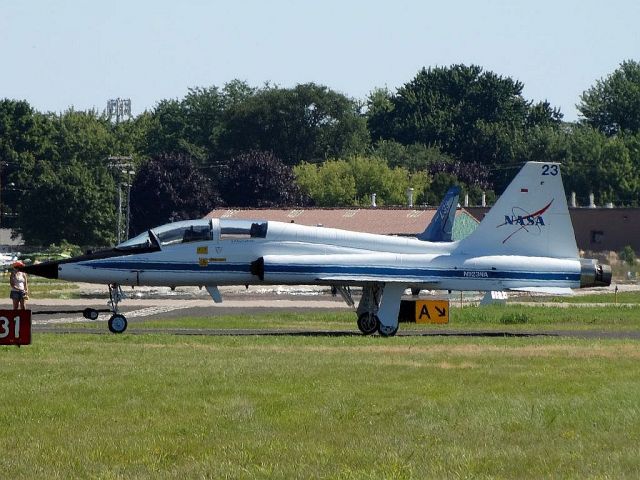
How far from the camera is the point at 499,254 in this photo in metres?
33.4

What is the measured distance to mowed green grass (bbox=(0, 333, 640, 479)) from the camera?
1409 cm

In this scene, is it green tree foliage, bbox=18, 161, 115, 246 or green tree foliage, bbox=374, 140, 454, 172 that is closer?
green tree foliage, bbox=18, 161, 115, 246

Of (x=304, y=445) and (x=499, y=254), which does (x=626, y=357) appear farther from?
(x=304, y=445)

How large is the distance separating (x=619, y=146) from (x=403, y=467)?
126391mm

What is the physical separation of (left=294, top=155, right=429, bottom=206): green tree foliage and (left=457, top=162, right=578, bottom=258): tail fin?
9267 centimetres

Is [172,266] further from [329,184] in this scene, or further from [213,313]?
[329,184]

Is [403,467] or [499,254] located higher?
[499,254]

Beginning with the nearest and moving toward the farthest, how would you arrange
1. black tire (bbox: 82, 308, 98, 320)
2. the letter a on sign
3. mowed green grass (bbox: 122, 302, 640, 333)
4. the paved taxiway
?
1. the paved taxiway
2. black tire (bbox: 82, 308, 98, 320)
3. the letter a on sign
4. mowed green grass (bbox: 122, 302, 640, 333)

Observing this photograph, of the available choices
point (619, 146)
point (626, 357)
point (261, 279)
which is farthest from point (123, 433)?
point (619, 146)

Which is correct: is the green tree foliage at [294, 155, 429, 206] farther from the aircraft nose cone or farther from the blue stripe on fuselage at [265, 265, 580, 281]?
the aircraft nose cone

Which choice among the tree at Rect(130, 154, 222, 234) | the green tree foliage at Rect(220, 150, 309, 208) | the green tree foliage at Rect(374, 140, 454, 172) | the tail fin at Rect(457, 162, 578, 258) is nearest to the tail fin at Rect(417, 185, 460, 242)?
the tail fin at Rect(457, 162, 578, 258)

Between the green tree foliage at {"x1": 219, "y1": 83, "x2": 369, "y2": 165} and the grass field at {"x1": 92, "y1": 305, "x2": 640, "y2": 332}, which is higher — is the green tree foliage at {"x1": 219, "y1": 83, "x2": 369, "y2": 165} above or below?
above

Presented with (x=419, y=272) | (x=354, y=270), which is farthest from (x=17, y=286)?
(x=419, y=272)

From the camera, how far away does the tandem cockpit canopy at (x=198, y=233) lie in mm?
32688
